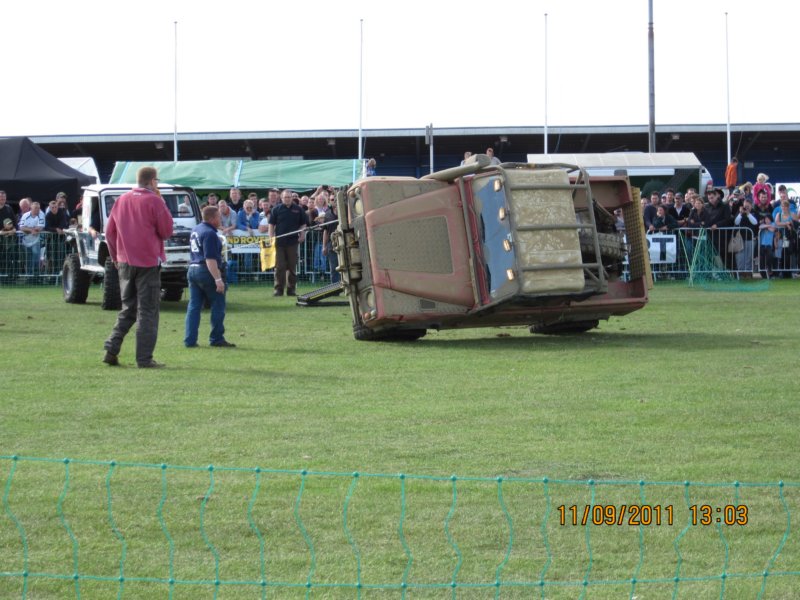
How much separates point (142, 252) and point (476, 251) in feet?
13.9

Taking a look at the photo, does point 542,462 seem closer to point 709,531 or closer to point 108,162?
point 709,531

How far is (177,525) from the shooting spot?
22.8 ft

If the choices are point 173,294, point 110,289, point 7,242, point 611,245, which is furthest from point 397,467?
point 7,242

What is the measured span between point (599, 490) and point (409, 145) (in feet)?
148

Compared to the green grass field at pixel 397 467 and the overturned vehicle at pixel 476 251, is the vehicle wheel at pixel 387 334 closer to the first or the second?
the overturned vehicle at pixel 476 251

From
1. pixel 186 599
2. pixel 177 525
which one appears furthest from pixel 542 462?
pixel 186 599

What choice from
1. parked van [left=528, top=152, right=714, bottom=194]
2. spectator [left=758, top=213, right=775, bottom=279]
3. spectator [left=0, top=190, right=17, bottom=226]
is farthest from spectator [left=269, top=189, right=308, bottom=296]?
parked van [left=528, top=152, right=714, bottom=194]

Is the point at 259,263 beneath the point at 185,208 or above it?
beneath

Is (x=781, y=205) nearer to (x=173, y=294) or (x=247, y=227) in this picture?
(x=247, y=227)

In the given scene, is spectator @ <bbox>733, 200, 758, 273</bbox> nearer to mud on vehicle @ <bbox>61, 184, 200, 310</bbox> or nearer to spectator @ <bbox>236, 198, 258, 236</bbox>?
spectator @ <bbox>236, 198, 258, 236</bbox>

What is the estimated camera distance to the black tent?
32.5 metres

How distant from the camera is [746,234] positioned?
28.6 m

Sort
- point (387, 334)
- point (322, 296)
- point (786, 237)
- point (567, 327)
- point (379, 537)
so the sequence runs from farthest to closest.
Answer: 1. point (786, 237)
2. point (322, 296)
3. point (567, 327)
4. point (387, 334)
5. point (379, 537)

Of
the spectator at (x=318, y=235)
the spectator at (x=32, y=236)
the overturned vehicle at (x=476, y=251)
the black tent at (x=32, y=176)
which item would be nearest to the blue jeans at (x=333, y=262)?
the spectator at (x=318, y=235)
